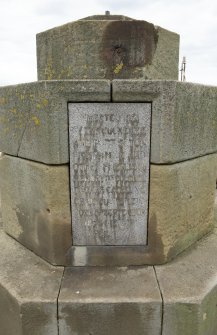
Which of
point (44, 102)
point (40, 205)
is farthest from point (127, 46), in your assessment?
point (40, 205)

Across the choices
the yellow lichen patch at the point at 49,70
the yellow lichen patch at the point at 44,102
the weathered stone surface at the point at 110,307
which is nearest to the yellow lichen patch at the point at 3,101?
the yellow lichen patch at the point at 49,70

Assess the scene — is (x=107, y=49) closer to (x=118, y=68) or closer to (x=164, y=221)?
(x=118, y=68)

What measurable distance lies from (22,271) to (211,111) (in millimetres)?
2126

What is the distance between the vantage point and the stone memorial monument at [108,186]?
1.83 metres

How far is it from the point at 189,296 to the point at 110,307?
0.56 meters

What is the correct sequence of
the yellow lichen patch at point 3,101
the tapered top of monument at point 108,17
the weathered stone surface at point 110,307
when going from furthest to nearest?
the yellow lichen patch at point 3,101, the tapered top of monument at point 108,17, the weathered stone surface at point 110,307

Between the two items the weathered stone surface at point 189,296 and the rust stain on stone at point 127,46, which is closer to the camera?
the weathered stone surface at point 189,296

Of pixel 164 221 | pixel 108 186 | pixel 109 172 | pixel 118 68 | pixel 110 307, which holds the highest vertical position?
pixel 118 68

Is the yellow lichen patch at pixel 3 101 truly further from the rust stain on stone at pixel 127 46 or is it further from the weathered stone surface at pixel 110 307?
the weathered stone surface at pixel 110 307

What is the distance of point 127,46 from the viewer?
80.0 inches

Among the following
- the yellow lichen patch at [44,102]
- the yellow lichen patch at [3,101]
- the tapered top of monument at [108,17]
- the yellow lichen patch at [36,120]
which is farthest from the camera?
the yellow lichen patch at [3,101]

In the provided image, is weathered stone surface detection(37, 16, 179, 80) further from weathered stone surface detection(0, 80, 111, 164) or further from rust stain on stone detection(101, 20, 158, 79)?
weathered stone surface detection(0, 80, 111, 164)

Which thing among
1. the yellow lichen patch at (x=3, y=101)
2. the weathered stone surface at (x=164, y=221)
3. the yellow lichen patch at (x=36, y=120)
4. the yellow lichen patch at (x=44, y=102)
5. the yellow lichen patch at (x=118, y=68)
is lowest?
the weathered stone surface at (x=164, y=221)

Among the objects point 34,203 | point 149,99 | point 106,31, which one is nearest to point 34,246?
point 34,203
